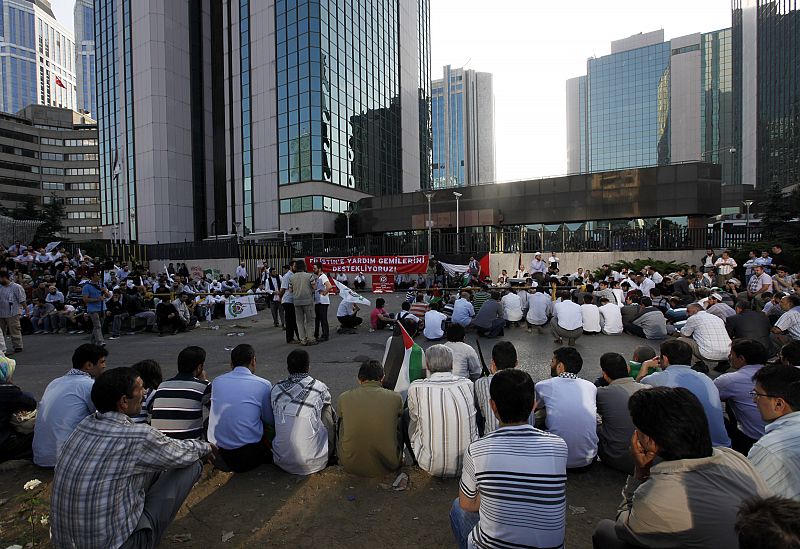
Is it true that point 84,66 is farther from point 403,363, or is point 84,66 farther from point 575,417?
point 575,417

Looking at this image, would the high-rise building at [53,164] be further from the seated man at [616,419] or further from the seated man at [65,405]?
the seated man at [616,419]

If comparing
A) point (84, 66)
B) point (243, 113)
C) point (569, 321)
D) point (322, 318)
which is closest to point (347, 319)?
point (322, 318)

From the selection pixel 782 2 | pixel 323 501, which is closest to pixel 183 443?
pixel 323 501

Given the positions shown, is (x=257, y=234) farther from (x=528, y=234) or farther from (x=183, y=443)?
(x=183, y=443)

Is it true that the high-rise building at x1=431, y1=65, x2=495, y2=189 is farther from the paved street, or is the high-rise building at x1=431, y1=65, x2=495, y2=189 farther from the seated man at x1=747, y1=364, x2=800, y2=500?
the seated man at x1=747, y1=364, x2=800, y2=500

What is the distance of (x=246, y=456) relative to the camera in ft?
13.3

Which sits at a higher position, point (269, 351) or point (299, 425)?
point (299, 425)

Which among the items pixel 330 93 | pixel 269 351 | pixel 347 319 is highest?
pixel 330 93

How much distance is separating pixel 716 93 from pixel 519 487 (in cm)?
11855

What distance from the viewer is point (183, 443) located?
2873 millimetres

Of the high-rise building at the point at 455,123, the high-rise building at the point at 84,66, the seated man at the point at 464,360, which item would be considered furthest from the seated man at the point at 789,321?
the high-rise building at the point at 84,66

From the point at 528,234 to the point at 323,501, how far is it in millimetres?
21276

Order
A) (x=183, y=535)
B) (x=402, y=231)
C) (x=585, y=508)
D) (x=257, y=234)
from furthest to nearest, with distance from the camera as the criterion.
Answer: (x=257, y=234)
(x=402, y=231)
(x=585, y=508)
(x=183, y=535)

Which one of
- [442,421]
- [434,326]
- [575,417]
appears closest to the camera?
[442,421]
